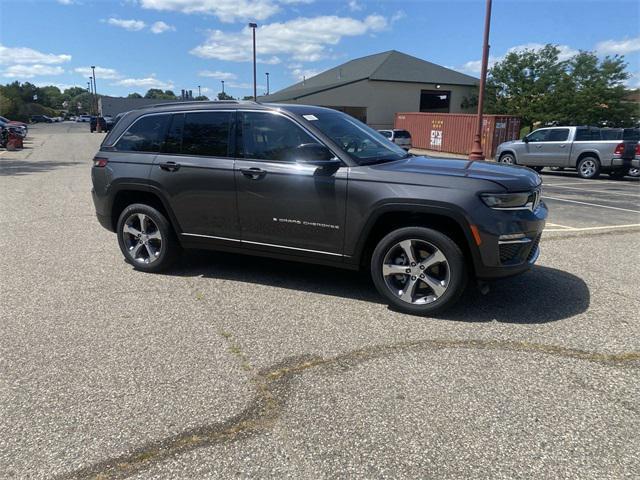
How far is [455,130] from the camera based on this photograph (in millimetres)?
28797

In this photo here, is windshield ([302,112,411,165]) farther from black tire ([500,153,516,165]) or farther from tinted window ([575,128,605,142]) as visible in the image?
black tire ([500,153,516,165])

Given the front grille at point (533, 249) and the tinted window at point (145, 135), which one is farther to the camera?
the tinted window at point (145, 135)

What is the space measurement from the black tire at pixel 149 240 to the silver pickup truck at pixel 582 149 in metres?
15.7

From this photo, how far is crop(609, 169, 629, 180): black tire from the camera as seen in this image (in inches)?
655

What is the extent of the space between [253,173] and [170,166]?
105 cm

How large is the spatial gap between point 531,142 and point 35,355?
18371mm

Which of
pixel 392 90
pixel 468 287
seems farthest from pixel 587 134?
pixel 392 90

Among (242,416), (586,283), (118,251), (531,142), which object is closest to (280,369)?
(242,416)

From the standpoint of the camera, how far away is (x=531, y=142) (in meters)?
18.5

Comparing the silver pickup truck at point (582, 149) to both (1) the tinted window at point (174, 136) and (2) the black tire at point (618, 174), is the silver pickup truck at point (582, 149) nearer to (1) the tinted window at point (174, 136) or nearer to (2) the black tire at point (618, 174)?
(2) the black tire at point (618, 174)

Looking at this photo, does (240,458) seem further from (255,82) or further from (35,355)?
(255,82)

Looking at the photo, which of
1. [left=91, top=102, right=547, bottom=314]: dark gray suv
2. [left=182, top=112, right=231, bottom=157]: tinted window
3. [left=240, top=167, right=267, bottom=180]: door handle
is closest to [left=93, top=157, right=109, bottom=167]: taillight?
[left=91, top=102, right=547, bottom=314]: dark gray suv

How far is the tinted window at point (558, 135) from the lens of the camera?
17.6 m

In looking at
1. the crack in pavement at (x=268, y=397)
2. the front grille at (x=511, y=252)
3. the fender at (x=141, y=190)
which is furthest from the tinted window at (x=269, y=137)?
the crack in pavement at (x=268, y=397)
